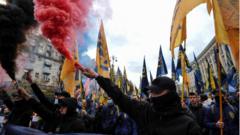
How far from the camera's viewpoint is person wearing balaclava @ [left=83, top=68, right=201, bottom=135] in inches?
104

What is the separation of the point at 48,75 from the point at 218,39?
48.0 metres

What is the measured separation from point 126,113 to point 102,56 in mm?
6837

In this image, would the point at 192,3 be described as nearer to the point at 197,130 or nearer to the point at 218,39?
the point at 218,39

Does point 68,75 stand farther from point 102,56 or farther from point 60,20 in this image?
point 102,56

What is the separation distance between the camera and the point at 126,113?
123 inches

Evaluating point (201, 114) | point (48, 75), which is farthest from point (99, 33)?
point (48, 75)

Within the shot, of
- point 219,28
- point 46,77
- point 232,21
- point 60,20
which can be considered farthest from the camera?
point 46,77

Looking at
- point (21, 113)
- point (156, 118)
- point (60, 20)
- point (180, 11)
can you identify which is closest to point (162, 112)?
point (156, 118)

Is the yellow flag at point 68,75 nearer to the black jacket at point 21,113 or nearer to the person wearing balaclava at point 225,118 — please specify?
the black jacket at point 21,113

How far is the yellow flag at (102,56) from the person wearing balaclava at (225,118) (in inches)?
145

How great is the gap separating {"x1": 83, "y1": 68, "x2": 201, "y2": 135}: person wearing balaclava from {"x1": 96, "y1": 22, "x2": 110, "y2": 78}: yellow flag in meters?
6.50

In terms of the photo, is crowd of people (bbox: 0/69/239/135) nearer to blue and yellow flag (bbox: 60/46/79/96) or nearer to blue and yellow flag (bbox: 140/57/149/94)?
blue and yellow flag (bbox: 60/46/79/96)

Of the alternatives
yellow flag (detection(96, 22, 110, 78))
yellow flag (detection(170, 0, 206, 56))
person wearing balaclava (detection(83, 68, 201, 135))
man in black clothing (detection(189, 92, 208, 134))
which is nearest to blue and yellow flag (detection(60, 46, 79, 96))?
yellow flag (detection(96, 22, 110, 78))

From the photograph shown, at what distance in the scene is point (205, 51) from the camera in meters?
79.1
